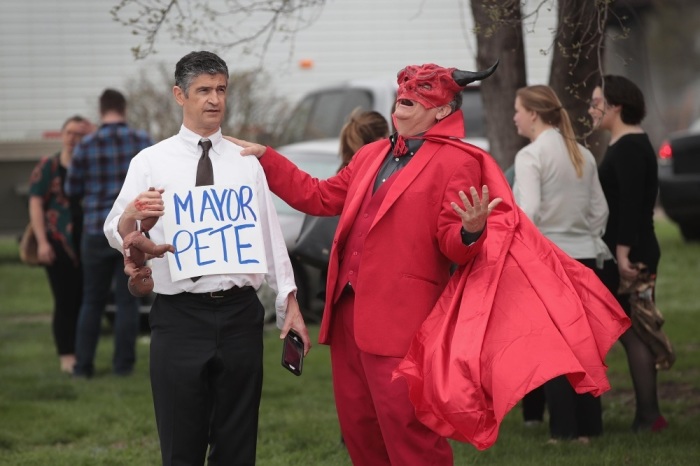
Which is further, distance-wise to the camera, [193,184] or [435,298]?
[435,298]

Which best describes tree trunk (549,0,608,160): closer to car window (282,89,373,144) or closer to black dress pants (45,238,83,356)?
black dress pants (45,238,83,356)

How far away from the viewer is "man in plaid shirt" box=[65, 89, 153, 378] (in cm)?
884

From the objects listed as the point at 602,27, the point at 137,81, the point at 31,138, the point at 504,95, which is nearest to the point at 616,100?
the point at 602,27

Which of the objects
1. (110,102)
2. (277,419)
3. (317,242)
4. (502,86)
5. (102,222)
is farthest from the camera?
(110,102)

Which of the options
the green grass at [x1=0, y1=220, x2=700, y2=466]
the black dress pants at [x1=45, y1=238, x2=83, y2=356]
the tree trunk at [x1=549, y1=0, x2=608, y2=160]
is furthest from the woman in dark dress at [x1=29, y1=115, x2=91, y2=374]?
the tree trunk at [x1=549, y1=0, x2=608, y2=160]

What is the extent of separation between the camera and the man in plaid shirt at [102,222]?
884cm

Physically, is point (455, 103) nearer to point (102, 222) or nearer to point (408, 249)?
point (408, 249)

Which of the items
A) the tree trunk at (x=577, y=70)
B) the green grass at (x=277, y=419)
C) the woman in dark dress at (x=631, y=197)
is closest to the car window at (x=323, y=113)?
the green grass at (x=277, y=419)

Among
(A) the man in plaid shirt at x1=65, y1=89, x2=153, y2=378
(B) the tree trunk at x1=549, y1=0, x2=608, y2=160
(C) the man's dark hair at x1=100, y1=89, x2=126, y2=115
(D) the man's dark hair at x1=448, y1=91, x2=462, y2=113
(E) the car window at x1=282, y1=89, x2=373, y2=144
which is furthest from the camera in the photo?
(E) the car window at x1=282, y1=89, x2=373, y2=144

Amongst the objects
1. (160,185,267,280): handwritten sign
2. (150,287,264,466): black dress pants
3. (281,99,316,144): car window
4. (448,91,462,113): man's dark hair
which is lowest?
(281,99,316,144): car window

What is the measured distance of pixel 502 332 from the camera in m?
4.62

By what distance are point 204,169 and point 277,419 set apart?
3202mm

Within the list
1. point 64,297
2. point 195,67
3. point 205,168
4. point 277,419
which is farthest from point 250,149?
point 64,297

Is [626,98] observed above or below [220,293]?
above
